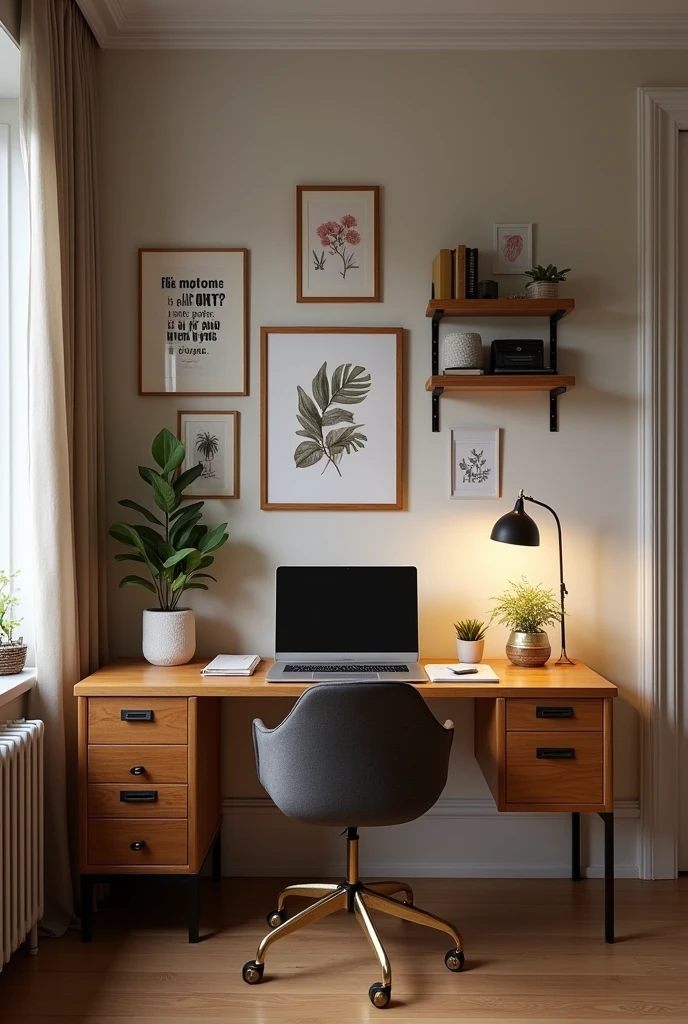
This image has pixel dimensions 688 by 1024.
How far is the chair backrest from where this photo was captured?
81.9 inches

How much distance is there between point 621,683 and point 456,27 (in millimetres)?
2364

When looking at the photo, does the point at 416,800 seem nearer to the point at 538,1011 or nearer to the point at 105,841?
the point at 538,1011

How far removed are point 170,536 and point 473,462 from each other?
1087 mm

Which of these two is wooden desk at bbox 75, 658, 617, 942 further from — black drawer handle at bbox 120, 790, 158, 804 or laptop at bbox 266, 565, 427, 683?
laptop at bbox 266, 565, 427, 683

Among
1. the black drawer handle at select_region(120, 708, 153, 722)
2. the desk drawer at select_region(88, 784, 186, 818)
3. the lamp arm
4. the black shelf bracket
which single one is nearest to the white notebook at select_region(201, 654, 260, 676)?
the black drawer handle at select_region(120, 708, 153, 722)

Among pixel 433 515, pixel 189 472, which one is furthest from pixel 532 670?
pixel 189 472

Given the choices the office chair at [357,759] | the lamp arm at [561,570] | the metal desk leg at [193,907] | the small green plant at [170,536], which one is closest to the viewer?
the office chair at [357,759]

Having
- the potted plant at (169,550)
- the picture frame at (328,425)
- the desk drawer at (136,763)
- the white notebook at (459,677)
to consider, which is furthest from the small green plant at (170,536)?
the white notebook at (459,677)

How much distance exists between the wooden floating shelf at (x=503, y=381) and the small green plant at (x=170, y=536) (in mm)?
880

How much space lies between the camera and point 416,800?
2174 millimetres

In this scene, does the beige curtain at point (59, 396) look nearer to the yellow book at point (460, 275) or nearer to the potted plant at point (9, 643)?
the potted plant at point (9, 643)

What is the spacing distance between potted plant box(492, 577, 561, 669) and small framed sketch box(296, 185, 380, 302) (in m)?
1.17

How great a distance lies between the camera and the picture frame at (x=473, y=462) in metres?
2.93

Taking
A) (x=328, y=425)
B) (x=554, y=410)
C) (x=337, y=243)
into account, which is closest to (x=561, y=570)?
(x=554, y=410)
